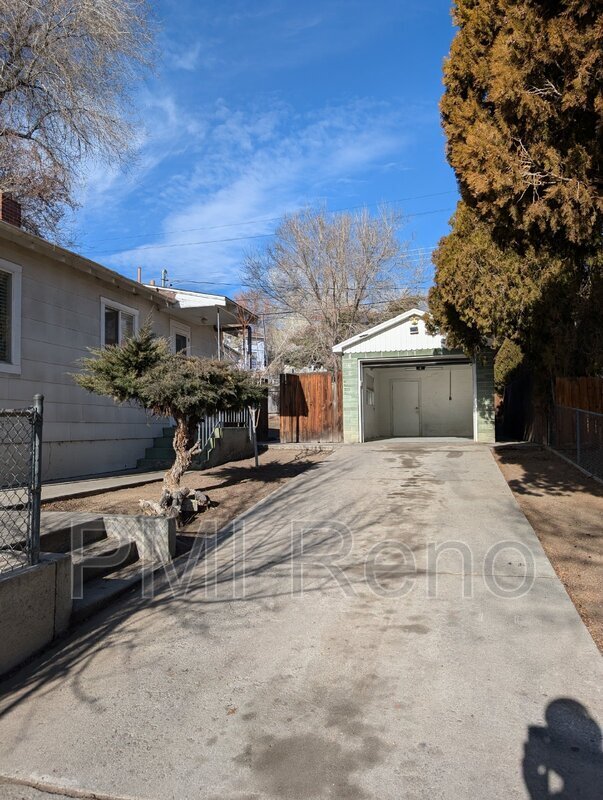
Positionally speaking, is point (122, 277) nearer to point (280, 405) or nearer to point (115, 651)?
point (280, 405)

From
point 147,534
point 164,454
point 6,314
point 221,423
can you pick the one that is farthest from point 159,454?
point 147,534

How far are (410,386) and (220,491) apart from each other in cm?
1413

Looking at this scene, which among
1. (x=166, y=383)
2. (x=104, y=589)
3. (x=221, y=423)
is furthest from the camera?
(x=221, y=423)

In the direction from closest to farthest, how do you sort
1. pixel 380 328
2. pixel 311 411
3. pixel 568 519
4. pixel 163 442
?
pixel 568 519 → pixel 163 442 → pixel 380 328 → pixel 311 411

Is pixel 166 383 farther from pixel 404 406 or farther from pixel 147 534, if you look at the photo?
pixel 404 406

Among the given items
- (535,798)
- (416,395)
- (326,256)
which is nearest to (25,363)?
(535,798)

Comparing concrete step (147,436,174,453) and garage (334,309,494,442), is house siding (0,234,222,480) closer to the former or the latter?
concrete step (147,436,174,453)

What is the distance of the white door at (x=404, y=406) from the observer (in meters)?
21.6

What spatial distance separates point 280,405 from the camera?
16.7 m

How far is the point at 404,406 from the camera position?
21.7 m

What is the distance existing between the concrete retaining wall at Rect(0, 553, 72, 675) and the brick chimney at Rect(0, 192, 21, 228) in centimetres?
740

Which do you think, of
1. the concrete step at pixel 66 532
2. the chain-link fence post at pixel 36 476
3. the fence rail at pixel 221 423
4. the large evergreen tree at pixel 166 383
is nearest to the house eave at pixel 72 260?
the large evergreen tree at pixel 166 383

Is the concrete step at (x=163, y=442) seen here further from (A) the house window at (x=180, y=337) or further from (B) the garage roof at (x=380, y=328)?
(B) the garage roof at (x=380, y=328)

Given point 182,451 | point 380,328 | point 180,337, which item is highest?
point 380,328
